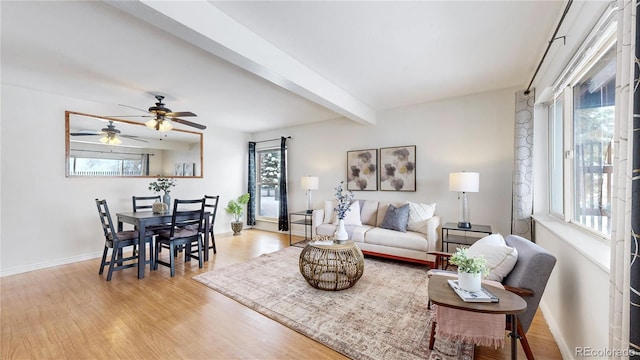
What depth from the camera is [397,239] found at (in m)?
3.75

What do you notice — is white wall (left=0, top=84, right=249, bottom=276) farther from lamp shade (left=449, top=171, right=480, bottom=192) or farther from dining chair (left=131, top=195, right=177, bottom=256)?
lamp shade (left=449, top=171, right=480, bottom=192)

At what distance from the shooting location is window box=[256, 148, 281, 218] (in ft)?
21.4

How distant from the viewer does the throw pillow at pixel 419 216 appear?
12.9ft

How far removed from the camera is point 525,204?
10.5 ft

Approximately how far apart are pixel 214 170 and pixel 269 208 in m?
1.64

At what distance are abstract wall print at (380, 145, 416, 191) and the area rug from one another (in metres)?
1.41

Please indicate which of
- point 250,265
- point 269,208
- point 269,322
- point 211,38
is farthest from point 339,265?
point 269,208

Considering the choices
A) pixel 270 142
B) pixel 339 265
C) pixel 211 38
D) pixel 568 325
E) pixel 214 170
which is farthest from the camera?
pixel 270 142

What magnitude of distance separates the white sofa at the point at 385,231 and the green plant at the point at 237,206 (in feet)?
7.47

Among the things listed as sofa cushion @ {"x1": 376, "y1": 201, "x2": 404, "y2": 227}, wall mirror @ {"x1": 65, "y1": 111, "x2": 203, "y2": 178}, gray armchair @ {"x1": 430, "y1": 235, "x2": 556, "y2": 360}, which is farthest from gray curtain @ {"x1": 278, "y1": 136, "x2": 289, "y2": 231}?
gray armchair @ {"x1": 430, "y1": 235, "x2": 556, "y2": 360}

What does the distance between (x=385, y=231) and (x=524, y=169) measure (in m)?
1.94

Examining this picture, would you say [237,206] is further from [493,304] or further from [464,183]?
[493,304]

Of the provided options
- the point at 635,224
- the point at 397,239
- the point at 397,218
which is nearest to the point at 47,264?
the point at 397,239

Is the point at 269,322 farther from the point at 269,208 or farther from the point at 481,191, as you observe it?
the point at 269,208
